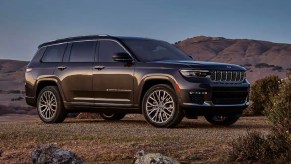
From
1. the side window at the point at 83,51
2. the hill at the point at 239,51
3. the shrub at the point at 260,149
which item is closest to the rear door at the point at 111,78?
the side window at the point at 83,51

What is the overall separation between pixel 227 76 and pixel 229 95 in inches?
16.1

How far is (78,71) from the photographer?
46.7 ft

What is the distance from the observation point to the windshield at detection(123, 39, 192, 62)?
13.4 metres

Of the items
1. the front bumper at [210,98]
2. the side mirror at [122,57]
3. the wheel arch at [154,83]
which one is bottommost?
the front bumper at [210,98]

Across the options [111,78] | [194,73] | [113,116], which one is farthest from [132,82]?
[113,116]

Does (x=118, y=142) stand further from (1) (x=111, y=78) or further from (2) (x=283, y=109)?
(1) (x=111, y=78)

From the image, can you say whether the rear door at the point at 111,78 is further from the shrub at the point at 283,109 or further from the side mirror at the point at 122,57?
the shrub at the point at 283,109

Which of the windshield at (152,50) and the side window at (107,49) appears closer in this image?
the windshield at (152,50)

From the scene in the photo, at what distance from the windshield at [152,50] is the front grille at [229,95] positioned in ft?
5.16

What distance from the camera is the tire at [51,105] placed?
A: 14781 millimetres

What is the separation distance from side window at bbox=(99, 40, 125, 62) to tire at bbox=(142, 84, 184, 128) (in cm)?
147

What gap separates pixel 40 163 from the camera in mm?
7754

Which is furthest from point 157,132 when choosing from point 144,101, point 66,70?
point 66,70

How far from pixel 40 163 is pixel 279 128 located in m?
3.33
